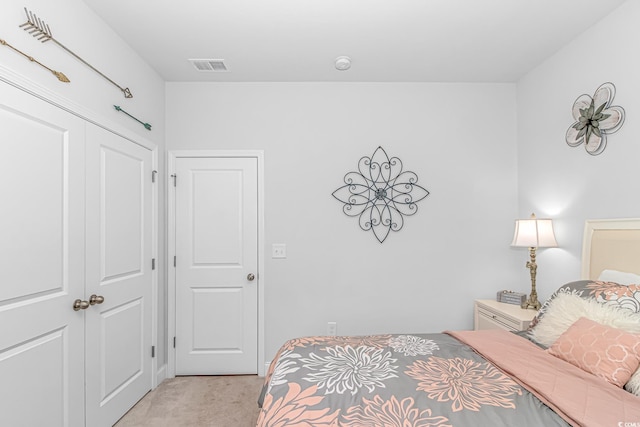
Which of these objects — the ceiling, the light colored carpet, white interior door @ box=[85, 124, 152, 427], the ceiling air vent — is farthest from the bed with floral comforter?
the ceiling air vent

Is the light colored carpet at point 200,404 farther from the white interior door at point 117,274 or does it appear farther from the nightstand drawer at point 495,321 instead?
the nightstand drawer at point 495,321

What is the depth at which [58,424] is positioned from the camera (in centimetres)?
181

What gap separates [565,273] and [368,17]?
2417 mm

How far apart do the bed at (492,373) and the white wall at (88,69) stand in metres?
1.87

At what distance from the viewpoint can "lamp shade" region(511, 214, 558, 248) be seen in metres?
2.63

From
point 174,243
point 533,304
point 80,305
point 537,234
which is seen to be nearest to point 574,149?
point 537,234

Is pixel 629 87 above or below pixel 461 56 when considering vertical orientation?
below

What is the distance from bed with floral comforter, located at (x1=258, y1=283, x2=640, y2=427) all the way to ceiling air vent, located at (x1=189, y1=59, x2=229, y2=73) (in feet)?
7.57

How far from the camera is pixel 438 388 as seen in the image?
54.8 inches

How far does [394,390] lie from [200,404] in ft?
6.07

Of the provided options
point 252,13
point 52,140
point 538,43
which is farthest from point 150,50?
point 538,43

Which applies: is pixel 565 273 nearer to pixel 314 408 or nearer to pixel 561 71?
pixel 561 71

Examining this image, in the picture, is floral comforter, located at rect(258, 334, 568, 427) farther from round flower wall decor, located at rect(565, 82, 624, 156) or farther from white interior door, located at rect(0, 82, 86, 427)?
round flower wall decor, located at rect(565, 82, 624, 156)

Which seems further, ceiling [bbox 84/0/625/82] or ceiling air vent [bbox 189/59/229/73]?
ceiling air vent [bbox 189/59/229/73]
